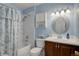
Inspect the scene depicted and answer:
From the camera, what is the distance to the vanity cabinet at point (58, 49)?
1.50 meters

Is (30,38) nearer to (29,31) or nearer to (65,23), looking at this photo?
(29,31)

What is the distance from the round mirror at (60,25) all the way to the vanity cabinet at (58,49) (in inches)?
6.1

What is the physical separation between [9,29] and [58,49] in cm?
61

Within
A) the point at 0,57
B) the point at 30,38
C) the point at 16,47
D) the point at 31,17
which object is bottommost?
the point at 0,57

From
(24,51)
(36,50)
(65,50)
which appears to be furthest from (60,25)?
(24,51)

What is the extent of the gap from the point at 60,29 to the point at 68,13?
8.1 inches

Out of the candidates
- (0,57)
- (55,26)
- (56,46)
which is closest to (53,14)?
(55,26)

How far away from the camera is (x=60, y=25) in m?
1.55

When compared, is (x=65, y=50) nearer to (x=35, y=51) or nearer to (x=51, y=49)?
(x=51, y=49)

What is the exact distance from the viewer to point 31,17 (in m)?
1.54

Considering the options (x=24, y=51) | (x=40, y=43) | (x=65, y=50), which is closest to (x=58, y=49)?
(x=65, y=50)

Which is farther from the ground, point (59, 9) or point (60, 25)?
point (59, 9)

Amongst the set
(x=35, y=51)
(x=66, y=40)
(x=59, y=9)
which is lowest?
(x=35, y=51)

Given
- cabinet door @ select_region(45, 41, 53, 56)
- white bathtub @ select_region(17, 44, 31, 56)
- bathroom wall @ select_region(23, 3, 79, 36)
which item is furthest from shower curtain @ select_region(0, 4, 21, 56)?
cabinet door @ select_region(45, 41, 53, 56)
